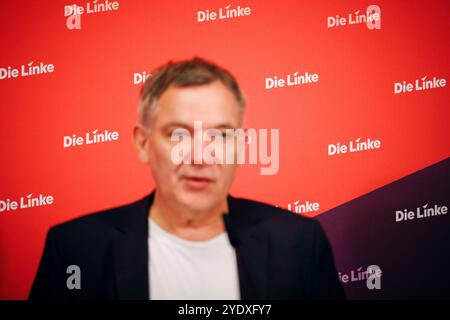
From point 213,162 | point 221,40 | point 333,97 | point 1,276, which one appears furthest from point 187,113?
point 1,276

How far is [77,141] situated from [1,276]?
67 cm

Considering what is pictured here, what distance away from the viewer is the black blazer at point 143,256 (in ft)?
5.71

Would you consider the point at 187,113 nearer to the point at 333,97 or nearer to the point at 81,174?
the point at 81,174

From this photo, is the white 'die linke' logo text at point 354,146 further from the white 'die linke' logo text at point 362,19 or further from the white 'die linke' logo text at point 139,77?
the white 'die linke' logo text at point 139,77

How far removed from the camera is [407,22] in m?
2.18

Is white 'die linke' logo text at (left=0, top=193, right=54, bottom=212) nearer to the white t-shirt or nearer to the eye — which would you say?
the white t-shirt

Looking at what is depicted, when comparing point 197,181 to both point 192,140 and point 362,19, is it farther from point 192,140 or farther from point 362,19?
point 362,19

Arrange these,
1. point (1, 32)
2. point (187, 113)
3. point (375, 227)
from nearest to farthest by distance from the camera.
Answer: point (187, 113) → point (1, 32) → point (375, 227)
